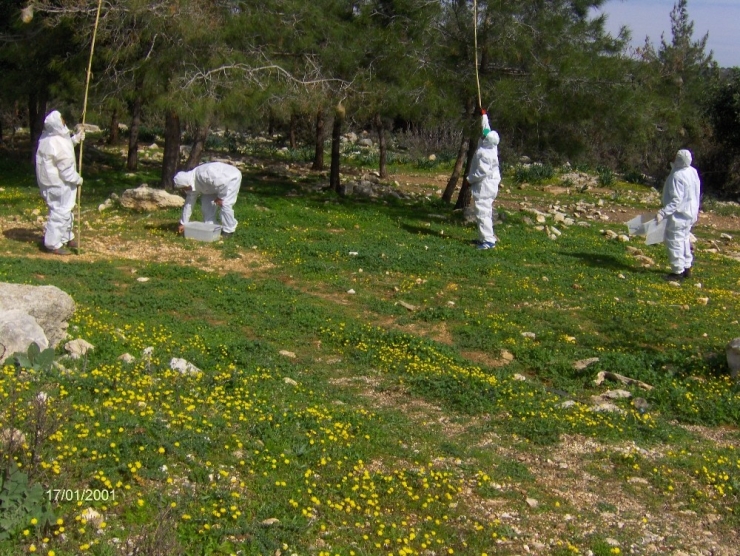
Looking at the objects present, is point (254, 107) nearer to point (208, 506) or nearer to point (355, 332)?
point (355, 332)

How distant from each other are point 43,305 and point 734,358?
676 centimetres

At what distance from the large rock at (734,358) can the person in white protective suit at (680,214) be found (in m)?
4.86

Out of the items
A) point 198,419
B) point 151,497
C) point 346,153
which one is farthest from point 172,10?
point 346,153

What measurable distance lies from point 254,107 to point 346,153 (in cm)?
1372

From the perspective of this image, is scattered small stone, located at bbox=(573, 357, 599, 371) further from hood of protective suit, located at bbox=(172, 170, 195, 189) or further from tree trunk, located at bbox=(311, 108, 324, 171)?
tree trunk, located at bbox=(311, 108, 324, 171)

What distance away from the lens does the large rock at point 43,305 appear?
7145mm

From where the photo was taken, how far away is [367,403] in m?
7.21

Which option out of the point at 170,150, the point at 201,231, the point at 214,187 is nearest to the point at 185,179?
the point at 214,187

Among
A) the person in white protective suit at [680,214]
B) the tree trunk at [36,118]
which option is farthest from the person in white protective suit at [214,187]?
the tree trunk at [36,118]

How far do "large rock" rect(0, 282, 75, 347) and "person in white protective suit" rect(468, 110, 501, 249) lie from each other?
829 centimetres

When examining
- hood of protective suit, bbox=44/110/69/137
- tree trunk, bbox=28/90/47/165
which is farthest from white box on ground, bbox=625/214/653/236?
tree trunk, bbox=28/90/47/165

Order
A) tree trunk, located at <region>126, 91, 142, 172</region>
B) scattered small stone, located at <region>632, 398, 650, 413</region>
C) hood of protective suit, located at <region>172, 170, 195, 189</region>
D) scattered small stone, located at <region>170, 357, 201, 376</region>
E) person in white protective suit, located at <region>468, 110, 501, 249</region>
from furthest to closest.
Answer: tree trunk, located at <region>126, 91, 142, 172</region> → person in white protective suit, located at <region>468, 110, 501, 249</region> → hood of protective suit, located at <region>172, 170, 195, 189</region> → scattered small stone, located at <region>632, 398, 650, 413</region> → scattered small stone, located at <region>170, 357, 201, 376</region>

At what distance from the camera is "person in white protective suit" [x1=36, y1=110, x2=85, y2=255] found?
451 inches

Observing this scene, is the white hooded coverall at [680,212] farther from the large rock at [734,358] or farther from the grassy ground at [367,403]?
the large rock at [734,358]
